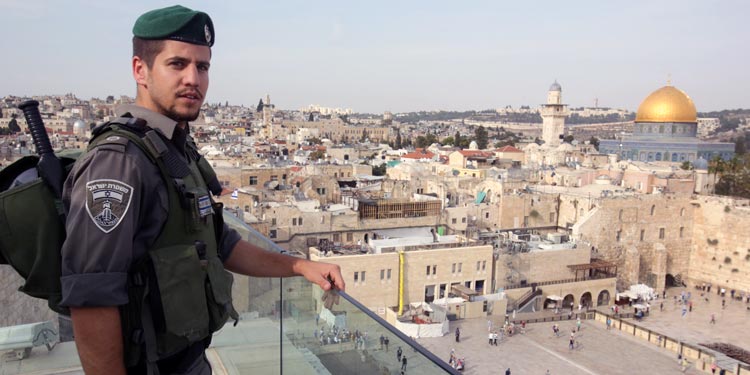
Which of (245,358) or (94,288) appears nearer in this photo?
(94,288)

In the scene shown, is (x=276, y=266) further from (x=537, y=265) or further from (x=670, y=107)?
(x=670, y=107)

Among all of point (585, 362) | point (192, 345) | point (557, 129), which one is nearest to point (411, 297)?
point (585, 362)

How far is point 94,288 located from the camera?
1.28 metres

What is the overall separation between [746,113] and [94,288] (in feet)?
639

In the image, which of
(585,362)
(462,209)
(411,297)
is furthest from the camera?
(462,209)

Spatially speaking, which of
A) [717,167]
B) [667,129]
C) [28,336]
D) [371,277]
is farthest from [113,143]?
[667,129]

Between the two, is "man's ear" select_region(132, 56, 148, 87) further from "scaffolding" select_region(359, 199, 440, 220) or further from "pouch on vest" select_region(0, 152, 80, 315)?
"scaffolding" select_region(359, 199, 440, 220)

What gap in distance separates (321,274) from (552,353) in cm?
1505

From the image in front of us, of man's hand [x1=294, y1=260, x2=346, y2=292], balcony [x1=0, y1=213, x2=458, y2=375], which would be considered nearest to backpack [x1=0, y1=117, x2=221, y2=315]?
man's hand [x1=294, y1=260, x2=346, y2=292]

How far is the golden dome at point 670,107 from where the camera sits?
121ft

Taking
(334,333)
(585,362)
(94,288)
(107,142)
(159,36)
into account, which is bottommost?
(585,362)

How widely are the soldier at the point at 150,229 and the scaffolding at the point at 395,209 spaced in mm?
19396

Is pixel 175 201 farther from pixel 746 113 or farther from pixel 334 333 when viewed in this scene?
pixel 746 113

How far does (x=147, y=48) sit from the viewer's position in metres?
1.56
